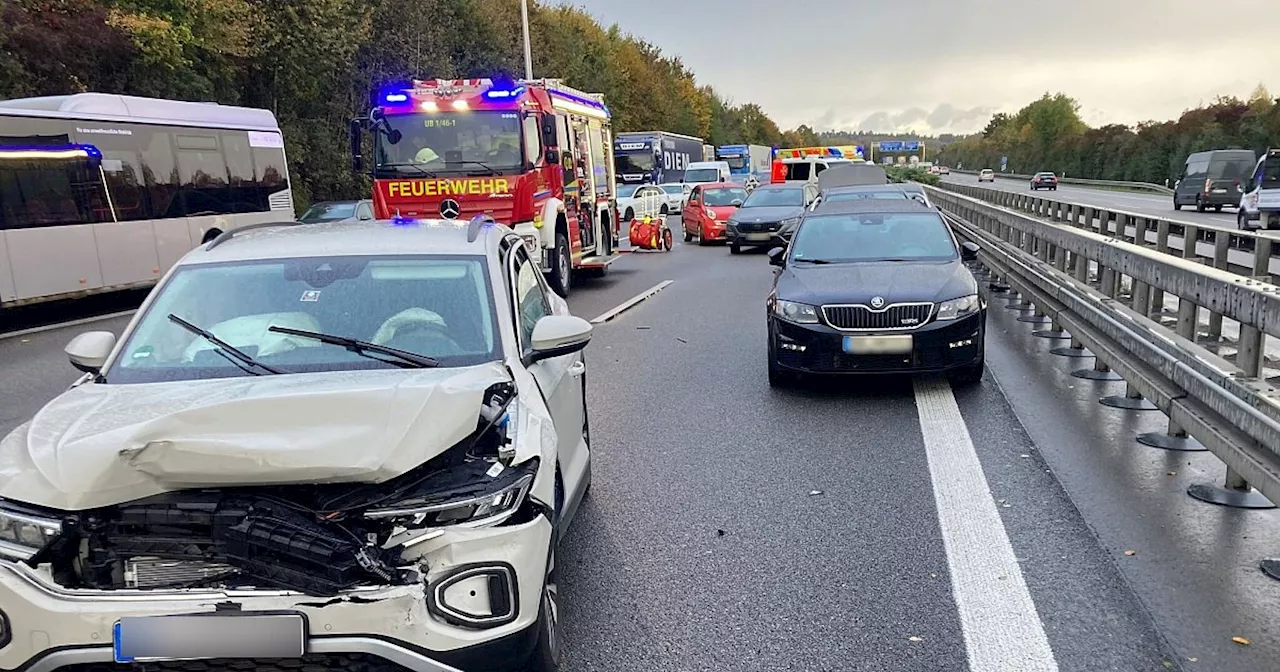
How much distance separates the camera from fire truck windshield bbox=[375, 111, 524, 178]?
1445cm

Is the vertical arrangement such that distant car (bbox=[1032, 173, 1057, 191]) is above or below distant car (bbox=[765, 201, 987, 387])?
below

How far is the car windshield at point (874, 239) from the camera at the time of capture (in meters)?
9.03

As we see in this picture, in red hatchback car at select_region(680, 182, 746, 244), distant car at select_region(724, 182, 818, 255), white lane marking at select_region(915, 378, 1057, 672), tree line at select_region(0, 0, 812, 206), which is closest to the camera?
white lane marking at select_region(915, 378, 1057, 672)

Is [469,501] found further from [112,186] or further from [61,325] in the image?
[112,186]

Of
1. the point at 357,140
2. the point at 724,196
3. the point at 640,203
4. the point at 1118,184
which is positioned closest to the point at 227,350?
the point at 357,140

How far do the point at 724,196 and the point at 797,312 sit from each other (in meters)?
20.8

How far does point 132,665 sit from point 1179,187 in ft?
137

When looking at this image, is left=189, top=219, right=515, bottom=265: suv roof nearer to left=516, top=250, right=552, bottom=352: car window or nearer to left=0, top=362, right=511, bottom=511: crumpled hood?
left=516, top=250, right=552, bottom=352: car window

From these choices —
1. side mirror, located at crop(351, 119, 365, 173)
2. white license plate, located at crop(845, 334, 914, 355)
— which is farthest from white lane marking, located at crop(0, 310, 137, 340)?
white license plate, located at crop(845, 334, 914, 355)

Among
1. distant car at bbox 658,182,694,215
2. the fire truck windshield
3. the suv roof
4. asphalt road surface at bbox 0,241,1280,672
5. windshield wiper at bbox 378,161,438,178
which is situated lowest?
distant car at bbox 658,182,694,215

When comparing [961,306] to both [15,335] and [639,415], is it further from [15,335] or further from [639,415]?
[15,335]

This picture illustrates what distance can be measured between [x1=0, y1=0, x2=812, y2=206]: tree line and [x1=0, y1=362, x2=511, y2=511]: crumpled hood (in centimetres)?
2191

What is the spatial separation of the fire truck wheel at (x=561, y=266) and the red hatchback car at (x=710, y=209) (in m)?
11.8

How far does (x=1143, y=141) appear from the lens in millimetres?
67500
